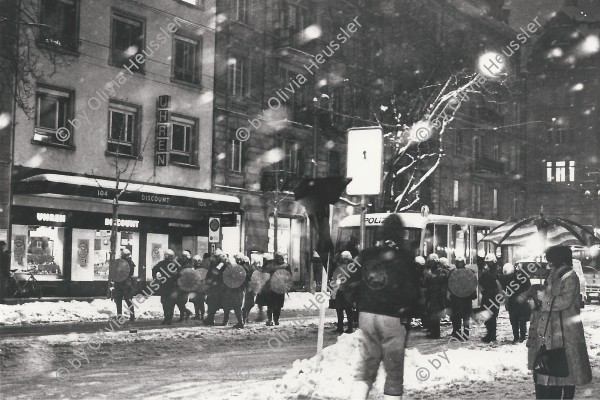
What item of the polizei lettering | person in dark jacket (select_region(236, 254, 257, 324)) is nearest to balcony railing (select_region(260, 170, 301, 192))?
the polizei lettering

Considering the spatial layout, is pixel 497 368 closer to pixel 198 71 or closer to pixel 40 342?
pixel 40 342

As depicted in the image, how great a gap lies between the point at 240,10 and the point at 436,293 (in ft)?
65.7

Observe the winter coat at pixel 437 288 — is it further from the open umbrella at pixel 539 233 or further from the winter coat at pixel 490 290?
the open umbrella at pixel 539 233

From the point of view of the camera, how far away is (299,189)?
9984 mm

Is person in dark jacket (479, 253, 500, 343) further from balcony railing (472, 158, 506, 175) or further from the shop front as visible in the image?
balcony railing (472, 158, 506, 175)

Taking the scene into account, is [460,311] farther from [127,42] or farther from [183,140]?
[127,42]

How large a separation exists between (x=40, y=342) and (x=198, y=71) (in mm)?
19598

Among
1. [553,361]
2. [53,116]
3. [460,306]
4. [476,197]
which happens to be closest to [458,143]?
[476,197]

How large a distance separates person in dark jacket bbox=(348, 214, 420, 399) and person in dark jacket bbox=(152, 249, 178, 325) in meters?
12.5

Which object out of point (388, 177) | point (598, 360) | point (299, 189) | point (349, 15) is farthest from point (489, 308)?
point (349, 15)

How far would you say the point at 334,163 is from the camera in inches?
1626

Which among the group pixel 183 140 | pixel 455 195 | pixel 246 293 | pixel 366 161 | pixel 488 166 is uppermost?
pixel 488 166

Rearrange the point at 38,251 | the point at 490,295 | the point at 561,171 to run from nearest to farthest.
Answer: the point at 490,295, the point at 38,251, the point at 561,171

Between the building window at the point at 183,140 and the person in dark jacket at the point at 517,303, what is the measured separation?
16.7 metres
